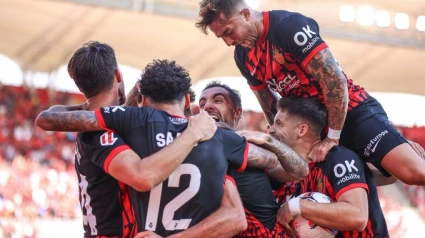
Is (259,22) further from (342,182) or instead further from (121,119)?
(121,119)

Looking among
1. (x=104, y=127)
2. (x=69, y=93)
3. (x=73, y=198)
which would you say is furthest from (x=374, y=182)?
(x=69, y=93)

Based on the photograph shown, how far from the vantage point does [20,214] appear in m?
15.4

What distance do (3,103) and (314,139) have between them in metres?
13.0

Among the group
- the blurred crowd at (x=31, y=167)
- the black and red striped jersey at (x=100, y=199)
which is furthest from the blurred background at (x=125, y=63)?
the black and red striped jersey at (x=100, y=199)

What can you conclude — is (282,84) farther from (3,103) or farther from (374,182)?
(3,103)

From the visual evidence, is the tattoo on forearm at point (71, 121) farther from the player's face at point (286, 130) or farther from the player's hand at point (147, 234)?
the player's face at point (286, 130)

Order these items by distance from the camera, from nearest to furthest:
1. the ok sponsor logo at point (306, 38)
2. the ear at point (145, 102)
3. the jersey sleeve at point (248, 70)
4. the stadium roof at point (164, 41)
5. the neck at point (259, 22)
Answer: the ear at point (145, 102) → the ok sponsor logo at point (306, 38) → the neck at point (259, 22) → the jersey sleeve at point (248, 70) → the stadium roof at point (164, 41)

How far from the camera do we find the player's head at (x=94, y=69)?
4492mm

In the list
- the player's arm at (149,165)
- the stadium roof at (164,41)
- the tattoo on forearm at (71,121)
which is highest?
the stadium roof at (164,41)

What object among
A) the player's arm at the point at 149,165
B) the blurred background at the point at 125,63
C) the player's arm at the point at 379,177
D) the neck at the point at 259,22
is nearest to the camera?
the player's arm at the point at 149,165

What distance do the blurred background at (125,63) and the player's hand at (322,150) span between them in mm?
10740

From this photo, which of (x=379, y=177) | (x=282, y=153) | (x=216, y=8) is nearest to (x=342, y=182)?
(x=282, y=153)

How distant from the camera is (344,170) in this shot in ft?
16.3

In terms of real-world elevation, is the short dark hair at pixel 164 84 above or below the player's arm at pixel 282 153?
above
